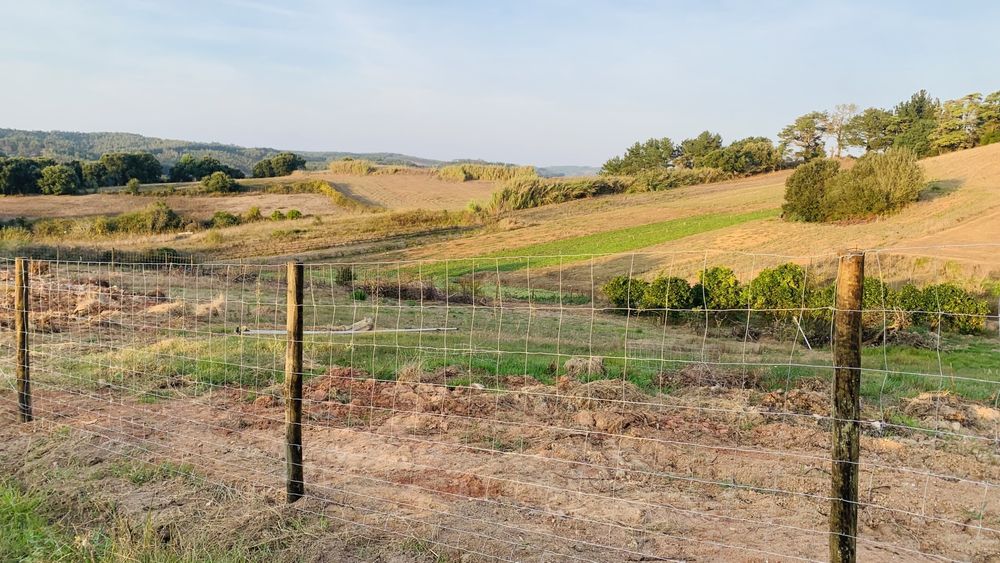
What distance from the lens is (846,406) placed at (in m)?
2.99

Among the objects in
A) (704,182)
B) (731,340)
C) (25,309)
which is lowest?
(731,340)

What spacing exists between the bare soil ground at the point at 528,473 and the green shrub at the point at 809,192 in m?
28.0

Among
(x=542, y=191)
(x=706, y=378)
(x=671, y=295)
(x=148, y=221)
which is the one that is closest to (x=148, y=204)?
(x=148, y=221)

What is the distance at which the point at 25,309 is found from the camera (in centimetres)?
641

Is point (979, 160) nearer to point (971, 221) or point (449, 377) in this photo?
point (971, 221)

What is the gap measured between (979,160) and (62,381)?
47588mm

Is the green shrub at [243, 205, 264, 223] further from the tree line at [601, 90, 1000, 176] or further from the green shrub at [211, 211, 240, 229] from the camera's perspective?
the tree line at [601, 90, 1000, 176]

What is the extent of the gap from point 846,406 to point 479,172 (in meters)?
65.4

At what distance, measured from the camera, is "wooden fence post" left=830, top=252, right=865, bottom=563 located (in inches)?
115

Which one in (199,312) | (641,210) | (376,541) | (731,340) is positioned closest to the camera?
(376,541)

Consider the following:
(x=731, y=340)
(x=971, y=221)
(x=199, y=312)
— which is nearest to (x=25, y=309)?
(x=199, y=312)

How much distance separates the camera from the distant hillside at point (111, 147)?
98.8 meters

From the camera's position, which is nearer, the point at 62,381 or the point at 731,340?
the point at 62,381

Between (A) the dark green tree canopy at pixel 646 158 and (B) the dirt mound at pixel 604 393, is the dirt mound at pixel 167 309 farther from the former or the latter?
(A) the dark green tree canopy at pixel 646 158
